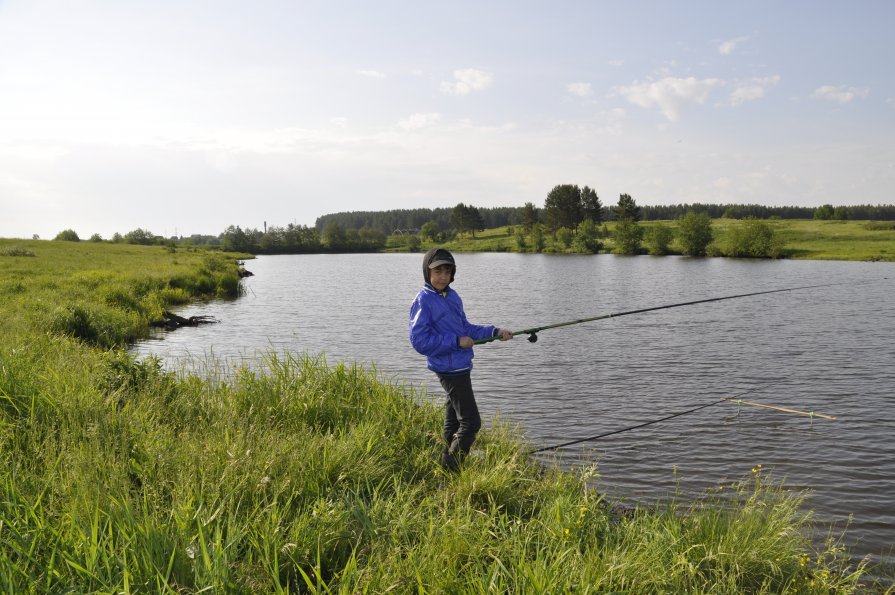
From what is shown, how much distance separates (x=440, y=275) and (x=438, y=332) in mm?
606

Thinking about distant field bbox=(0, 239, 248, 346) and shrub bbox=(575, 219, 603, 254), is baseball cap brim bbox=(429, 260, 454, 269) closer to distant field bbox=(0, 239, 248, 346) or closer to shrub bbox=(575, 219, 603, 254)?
distant field bbox=(0, 239, 248, 346)

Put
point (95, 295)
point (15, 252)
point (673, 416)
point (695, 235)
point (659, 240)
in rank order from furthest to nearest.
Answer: point (659, 240) < point (695, 235) < point (15, 252) < point (95, 295) < point (673, 416)

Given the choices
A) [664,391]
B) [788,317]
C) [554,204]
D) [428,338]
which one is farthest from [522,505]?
[554,204]

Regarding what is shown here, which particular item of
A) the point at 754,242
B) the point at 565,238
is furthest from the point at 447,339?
the point at 565,238

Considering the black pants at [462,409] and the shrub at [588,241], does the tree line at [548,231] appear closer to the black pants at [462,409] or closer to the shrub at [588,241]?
the shrub at [588,241]

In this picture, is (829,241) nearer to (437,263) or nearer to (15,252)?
(15,252)

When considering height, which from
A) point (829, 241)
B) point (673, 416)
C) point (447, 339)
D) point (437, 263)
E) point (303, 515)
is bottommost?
point (673, 416)

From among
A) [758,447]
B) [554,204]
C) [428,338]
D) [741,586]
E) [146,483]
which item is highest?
[554,204]

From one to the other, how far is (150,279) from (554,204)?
105 m

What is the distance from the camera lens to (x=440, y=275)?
612 centimetres

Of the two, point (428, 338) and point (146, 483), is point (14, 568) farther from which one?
point (428, 338)

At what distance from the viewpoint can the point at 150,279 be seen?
31.2 m

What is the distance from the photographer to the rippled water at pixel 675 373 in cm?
865

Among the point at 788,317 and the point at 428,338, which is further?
the point at 788,317
